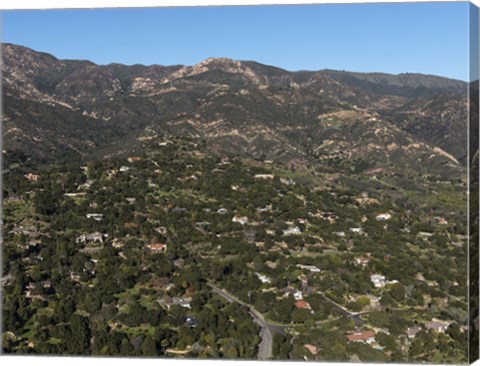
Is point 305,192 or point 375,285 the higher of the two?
point 305,192

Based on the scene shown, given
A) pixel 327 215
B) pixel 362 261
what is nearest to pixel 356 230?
pixel 327 215

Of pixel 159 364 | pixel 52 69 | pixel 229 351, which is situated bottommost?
pixel 229 351

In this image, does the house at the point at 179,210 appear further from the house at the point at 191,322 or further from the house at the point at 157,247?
the house at the point at 191,322

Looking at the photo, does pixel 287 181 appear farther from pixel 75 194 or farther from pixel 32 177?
pixel 32 177

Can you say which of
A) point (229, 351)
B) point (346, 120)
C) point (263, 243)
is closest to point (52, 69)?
point (346, 120)

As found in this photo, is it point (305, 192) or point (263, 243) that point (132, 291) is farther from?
point (305, 192)
